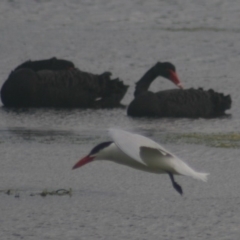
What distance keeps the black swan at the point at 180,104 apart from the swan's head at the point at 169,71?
0.74 m

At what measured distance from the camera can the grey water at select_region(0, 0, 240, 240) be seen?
7973 millimetres

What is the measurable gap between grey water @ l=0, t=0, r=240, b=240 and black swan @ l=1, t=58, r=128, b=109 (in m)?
0.48

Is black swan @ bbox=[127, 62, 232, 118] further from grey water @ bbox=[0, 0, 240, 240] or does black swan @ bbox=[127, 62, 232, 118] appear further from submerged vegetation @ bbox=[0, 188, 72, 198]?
submerged vegetation @ bbox=[0, 188, 72, 198]

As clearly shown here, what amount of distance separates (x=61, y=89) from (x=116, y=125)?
7.57 feet

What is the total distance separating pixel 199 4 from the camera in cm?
2447

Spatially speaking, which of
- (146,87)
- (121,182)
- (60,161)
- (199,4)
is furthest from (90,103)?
(199,4)

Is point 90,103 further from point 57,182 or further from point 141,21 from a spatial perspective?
point 141,21

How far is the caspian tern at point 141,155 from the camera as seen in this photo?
8062 millimetres

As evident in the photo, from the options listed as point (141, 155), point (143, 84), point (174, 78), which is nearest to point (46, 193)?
point (141, 155)

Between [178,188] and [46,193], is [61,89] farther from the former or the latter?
[178,188]

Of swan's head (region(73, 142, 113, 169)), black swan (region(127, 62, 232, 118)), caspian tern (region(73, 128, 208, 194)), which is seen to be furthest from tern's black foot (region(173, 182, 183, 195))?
black swan (region(127, 62, 232, 118))

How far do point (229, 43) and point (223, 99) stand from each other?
585 cm

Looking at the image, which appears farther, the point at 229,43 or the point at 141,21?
the point at 141,21

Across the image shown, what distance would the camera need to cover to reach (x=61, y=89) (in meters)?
15.0
